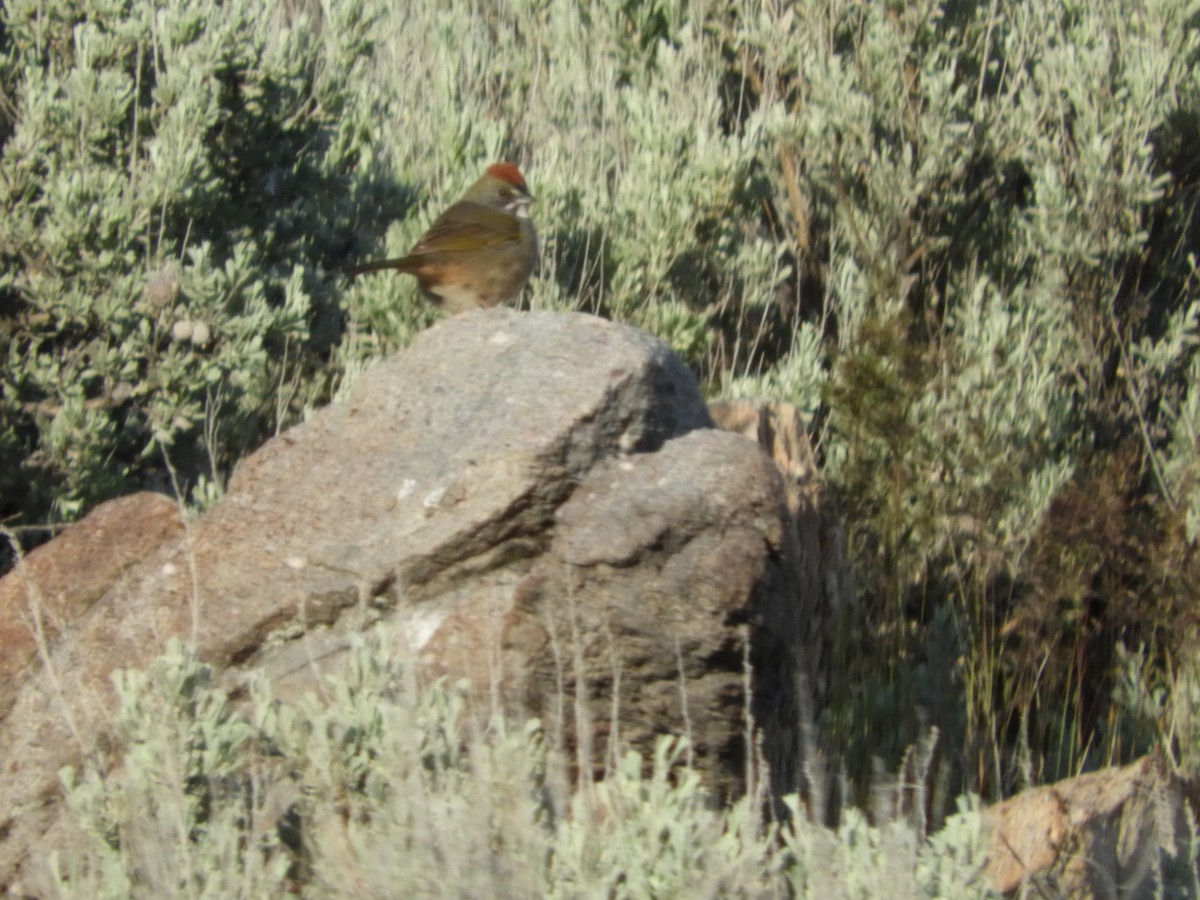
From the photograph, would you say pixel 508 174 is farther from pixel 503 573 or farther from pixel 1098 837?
pixel 1098 837

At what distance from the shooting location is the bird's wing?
5.50 meters

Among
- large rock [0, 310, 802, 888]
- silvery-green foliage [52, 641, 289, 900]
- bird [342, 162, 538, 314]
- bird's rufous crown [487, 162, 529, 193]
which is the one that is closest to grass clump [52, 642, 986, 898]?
silvery-green foliage [52, 641, 289, 900]

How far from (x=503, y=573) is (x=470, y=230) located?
7.21 feet

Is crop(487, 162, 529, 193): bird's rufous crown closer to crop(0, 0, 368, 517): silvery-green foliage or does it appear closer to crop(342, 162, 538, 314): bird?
crop(342, 162, 538, 314): bird

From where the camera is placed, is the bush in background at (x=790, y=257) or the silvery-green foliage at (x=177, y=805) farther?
the bush in background at (x=790, y=257)

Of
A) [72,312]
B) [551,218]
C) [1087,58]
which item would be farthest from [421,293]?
[1087,58]

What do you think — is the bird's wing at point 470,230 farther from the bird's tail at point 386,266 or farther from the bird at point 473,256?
the bird's tail at point 386,266

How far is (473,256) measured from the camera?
549 cm

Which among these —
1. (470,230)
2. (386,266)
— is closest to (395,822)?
(386,266)

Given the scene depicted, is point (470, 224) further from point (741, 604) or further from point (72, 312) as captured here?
point (741, 604)

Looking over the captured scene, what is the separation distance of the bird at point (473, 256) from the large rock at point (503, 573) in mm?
1605

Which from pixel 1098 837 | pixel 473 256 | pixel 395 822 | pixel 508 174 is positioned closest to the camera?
pixel 395 822

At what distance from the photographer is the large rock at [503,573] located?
3.55 metres

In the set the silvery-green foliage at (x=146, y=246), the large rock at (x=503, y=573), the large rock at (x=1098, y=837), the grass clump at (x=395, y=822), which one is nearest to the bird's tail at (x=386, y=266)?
the silvery-green foliage at (x=146, y=246)
